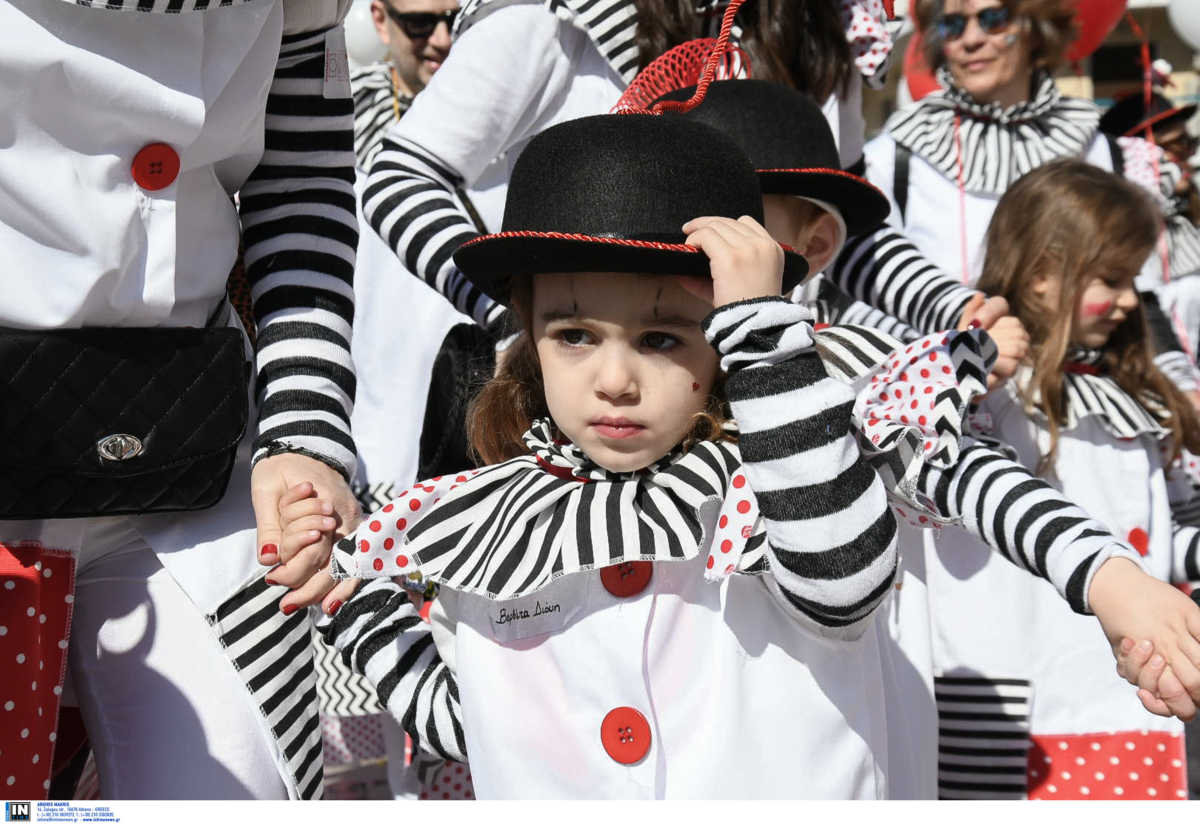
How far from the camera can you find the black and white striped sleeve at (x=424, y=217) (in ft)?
8.84

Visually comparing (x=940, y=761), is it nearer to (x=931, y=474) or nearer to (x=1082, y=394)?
(x=1082, y=394)

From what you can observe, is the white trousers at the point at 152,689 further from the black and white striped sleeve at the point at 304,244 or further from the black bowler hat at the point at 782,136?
the black bowler hat at the point at 782,136

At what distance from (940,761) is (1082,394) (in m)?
0.93

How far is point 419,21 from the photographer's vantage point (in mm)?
4309

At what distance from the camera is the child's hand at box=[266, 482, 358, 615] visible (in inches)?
73.8

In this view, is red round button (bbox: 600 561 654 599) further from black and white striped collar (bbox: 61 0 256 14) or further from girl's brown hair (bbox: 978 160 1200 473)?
girl's brown hair (bbox: 978 160 1200 473)

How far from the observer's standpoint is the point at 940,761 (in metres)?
3.22

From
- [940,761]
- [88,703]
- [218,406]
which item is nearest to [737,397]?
[218,406]

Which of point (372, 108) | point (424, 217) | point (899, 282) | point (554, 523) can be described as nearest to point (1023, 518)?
point (554, 523)

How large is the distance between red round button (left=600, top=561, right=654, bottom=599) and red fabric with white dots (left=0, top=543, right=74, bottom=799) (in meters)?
0.71

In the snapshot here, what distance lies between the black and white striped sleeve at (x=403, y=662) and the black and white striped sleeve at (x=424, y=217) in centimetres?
63

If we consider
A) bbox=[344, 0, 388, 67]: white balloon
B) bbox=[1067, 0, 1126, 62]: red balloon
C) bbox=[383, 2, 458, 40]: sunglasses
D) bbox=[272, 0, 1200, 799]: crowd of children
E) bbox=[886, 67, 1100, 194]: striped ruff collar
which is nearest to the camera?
bbox=[272, 0, 1200, 799]: crowd of children

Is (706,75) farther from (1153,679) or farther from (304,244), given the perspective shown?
(1153,679)

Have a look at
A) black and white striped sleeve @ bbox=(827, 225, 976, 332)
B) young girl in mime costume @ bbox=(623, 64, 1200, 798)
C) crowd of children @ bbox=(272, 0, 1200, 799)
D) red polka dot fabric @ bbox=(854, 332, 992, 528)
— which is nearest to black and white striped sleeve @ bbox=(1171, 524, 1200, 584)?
black and white striped sleeve @ bbox=(827, 225, 976, 332)
